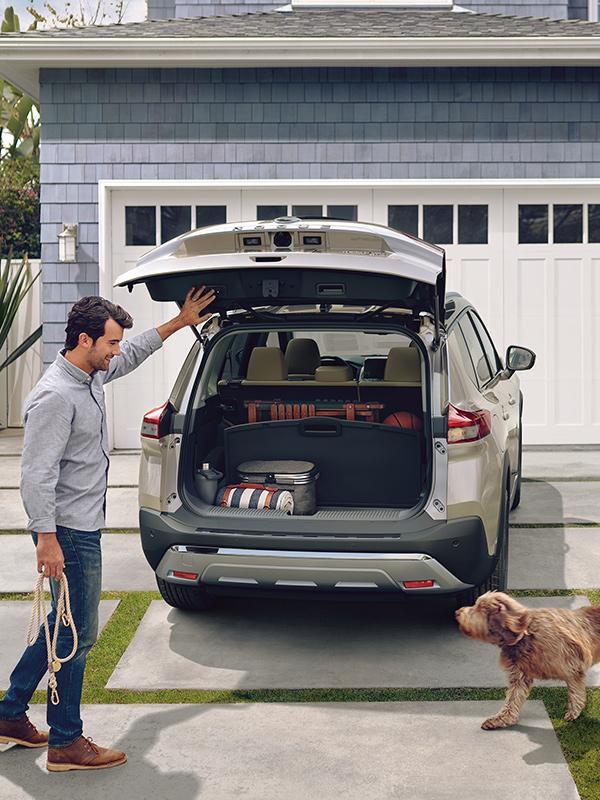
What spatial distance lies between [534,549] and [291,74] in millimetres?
5971

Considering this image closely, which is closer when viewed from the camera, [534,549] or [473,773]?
[473,773]

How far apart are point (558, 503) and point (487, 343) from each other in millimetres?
1639

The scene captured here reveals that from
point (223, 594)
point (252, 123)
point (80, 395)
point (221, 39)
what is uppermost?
point (221, 39)

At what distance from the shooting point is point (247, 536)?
5.23 m

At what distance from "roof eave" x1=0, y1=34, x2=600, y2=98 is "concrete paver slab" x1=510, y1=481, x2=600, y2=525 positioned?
4.23 m

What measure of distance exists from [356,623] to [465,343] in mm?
1576

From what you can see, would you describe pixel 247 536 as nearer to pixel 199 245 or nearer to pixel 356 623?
pixel 356 623

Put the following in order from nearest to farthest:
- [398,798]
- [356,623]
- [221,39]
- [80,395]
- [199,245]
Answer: [398,798], [80,395], [199,245], [356,623], [221,39]

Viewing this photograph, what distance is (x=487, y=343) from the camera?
773cm

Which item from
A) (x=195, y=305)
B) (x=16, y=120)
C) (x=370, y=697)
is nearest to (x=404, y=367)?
(x=195, y=305)

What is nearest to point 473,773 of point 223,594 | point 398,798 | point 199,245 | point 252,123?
point 398,798

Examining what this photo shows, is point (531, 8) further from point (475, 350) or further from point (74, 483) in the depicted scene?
point (74, 483)

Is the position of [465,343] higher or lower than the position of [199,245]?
lower

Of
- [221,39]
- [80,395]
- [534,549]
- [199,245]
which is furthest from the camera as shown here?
[221,39]
